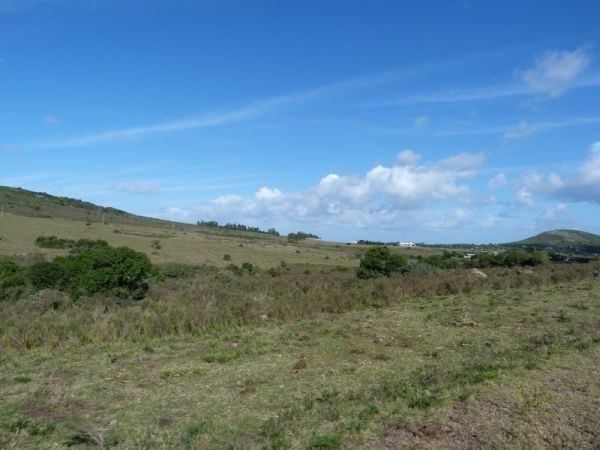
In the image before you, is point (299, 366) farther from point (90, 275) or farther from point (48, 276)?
point (48, 276)

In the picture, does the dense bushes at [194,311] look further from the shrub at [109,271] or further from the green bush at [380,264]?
the green bush at [380,264]

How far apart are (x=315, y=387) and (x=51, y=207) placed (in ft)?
372

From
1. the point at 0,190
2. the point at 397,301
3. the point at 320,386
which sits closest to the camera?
the point at 320,386

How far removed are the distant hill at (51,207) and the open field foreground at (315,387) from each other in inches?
3325

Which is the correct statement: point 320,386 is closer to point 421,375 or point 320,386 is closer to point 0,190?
point 421,375

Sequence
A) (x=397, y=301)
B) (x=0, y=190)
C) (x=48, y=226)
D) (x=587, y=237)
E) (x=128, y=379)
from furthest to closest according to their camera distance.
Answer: (x=587, y=237) < (x=0, y=190) < (x=48, y=226) < (x=397, y=301) < (x=128, y=379)

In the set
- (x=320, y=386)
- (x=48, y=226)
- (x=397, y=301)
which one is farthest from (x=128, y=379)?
(x=48, y=226)

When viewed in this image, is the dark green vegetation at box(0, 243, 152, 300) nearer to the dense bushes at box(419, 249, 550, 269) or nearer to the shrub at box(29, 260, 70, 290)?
the shrub at box(29, 260, 70, 290)

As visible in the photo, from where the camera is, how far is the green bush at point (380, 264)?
108 feet

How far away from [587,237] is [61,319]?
567ft

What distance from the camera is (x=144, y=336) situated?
10.9 metres

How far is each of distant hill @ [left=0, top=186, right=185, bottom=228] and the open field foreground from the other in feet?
277

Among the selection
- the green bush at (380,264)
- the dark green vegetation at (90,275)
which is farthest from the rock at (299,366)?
the green bush at (380,264)

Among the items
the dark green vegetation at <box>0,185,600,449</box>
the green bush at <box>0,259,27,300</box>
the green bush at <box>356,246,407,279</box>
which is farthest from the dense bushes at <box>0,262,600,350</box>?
the green bush at <box>356,246,407,279</box>
